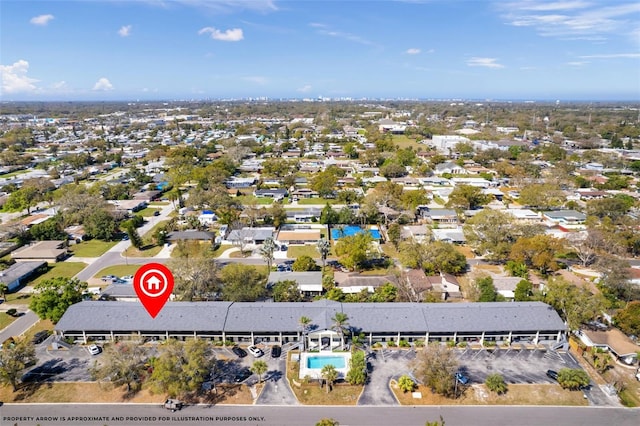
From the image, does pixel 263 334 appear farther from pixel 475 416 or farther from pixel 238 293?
pixel 475 416

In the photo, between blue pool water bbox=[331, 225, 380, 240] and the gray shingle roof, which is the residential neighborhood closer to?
the gray shingle roof

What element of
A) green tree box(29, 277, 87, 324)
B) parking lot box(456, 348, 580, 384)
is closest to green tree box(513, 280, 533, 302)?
parking lot box(456, 348, 580, 384)

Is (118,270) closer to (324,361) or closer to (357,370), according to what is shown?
(324,361)

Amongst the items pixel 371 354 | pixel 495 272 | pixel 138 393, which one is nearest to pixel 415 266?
pixel 495 272

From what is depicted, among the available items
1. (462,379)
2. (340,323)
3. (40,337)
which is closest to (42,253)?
(40,337)

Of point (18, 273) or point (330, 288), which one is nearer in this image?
point (330, 288)

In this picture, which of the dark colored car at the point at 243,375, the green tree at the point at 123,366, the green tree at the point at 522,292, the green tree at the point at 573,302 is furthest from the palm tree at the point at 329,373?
the green tree at the point at 573,302
